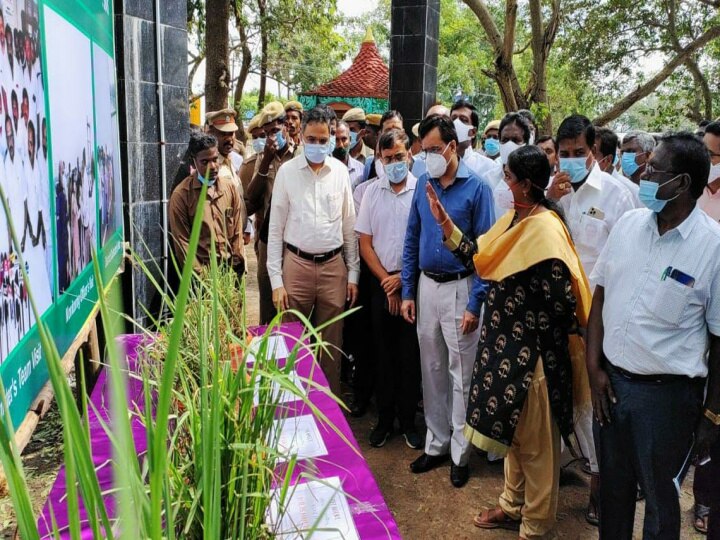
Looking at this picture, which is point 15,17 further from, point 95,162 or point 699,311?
point 699,311

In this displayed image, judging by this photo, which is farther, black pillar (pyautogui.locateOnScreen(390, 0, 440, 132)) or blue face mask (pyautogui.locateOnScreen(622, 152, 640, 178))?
black pillar (pyautogui.locateOnScreen(390, 0, 440, 132))

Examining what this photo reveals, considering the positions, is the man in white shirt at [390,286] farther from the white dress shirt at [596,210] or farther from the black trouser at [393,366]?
the white dress shirt at [596,210]

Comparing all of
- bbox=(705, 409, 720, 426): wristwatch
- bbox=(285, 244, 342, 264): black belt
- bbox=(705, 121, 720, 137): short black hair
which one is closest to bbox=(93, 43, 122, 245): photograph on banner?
bbox=(285, 244, 342, 264): black belt

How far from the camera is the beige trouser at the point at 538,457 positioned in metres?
2.43

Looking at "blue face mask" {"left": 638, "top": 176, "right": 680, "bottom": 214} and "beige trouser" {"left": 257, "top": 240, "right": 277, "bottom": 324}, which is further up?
"blue face mask" {"left": 638, "top": 176, "right": 680, "bottom": 214}

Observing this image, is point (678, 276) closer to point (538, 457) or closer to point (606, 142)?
point (538, 457)

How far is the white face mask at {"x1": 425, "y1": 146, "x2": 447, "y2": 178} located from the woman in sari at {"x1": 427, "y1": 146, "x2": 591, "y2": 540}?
22.1 inches

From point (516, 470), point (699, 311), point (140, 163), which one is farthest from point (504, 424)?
point (140, 163)

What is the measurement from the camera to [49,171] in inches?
75.0

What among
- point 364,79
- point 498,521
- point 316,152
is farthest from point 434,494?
point 364,79

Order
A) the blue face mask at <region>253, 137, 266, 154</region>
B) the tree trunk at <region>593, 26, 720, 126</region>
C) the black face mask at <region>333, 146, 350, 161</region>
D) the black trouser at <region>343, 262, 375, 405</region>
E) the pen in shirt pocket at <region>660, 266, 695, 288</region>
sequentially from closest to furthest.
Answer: the pen in shirt pocket at <region>660, 266, 695, 288</region>, the black trouser at <region>343, 262, 375, 405</region>, the black face mask at <region>333, 146, 350, 161</region>, the blue face mask at <region>253, 137, 266, 154</region>, the tree trunk at <region>593, 26, 720, 126</region>

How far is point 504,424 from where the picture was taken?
2434 mm

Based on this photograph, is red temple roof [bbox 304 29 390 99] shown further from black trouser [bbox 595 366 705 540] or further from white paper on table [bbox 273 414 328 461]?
white paper on table [bbox 273 414 328 461]

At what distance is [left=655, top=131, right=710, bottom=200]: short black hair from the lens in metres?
1.92
